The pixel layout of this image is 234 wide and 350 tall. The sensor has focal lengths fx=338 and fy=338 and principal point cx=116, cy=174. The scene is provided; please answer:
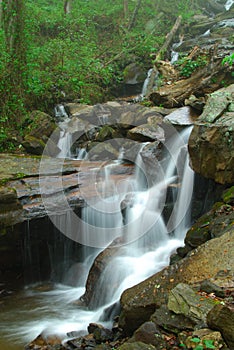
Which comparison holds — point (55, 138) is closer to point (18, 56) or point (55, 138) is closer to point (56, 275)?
point (18, 56)

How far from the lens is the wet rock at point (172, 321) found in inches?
127

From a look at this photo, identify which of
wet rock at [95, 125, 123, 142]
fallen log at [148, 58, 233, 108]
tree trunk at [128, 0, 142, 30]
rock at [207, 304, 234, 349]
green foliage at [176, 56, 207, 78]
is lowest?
rock at [207, 304, 234, 349]

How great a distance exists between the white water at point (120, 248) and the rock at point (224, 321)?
2.69m

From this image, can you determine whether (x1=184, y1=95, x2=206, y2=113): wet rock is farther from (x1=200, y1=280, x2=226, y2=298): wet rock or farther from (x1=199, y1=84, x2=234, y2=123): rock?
(x1=200, y1=280, x2=226, y2=298): wet rock

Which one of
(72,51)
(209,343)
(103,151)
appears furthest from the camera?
(72,51)

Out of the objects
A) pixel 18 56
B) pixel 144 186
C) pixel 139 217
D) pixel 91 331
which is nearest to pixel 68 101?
pixel 18 56

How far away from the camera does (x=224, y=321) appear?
2.76 meters

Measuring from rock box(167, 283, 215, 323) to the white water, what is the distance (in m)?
1.99

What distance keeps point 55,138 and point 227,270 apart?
7926 millimetres

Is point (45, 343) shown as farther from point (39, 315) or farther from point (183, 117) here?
point (183, 117)

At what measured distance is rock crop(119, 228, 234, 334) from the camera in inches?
161

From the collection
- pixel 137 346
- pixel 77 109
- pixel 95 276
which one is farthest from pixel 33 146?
pixel 137 346

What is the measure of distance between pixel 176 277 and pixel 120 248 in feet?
7.22

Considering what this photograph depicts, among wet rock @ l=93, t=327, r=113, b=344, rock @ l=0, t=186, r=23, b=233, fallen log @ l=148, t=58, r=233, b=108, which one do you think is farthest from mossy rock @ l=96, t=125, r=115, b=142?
wet rock @ l=93, t=327, r=113, b=344
